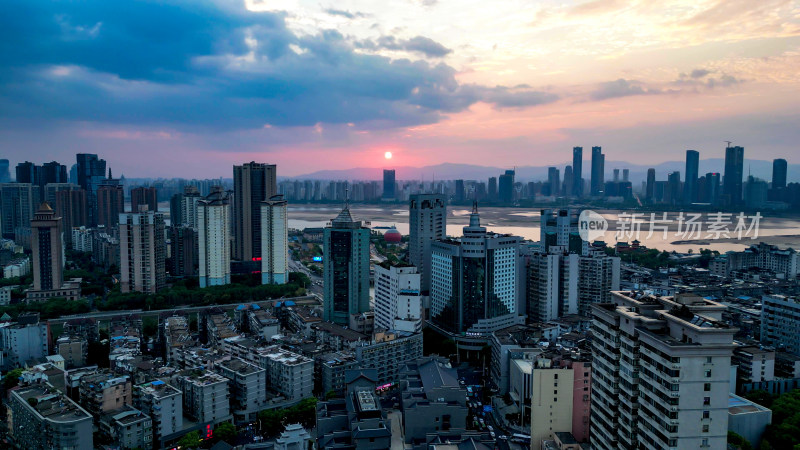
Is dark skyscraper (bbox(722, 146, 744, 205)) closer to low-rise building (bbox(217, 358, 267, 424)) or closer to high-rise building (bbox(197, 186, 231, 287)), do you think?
high-rise building (bbox(197, 186, 231, 287))

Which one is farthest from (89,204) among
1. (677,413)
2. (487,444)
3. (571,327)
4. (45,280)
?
(677,413)

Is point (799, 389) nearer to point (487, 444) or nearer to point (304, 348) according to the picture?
point (487, 444)

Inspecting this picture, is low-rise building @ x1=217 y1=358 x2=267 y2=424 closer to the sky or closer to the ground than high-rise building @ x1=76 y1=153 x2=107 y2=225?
closer to the ground

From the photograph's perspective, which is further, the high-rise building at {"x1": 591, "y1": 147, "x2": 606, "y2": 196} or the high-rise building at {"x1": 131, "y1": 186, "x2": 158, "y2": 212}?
the high-rise building at {"x1": 591, "y1": 147, "x2": 606, "y2": 196}

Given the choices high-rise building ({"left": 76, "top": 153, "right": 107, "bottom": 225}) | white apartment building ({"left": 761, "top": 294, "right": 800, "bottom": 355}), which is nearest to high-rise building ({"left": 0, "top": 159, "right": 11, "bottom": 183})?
high-rise building ({"left": 76, "top": 153, "right": 107, "bottom": 225})

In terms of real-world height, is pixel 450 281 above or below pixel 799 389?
above

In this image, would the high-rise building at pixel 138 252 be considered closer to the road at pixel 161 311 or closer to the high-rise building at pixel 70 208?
the road at pixel 161 311

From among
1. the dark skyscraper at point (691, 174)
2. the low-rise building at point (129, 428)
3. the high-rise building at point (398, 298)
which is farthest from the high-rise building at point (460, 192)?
the low-rise building at point (129, 428)
